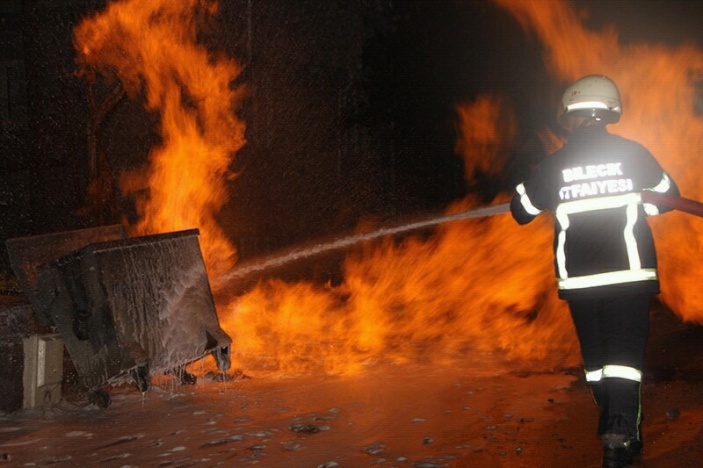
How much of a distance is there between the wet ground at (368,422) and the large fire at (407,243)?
2.32ft

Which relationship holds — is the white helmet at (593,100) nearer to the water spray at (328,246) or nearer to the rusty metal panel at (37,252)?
the rusty metal panel at (37,252)

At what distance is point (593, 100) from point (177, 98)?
20.1 ft

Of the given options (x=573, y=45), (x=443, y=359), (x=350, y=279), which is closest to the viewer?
(x=443, y=359)

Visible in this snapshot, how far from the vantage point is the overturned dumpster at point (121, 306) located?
528cm

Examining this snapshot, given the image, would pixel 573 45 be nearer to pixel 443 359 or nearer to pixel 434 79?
pixel 434 79

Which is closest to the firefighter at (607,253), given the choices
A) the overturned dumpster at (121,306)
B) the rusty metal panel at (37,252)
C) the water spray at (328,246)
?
the overturned dumpster at (121,306)

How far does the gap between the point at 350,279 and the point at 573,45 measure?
3785 mm

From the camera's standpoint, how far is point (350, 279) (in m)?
9.87

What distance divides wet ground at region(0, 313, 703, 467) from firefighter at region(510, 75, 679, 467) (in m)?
0.38

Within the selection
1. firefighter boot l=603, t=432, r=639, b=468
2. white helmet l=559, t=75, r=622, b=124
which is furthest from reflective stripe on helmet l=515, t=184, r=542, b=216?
firefighter boot l=603, t=432, r=639, b=468

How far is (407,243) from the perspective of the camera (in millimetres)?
10320

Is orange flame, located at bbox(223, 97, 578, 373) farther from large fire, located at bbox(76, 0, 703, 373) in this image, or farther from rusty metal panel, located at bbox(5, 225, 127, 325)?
rusty metal panel, located at bbox(5, 225, 127, 325)

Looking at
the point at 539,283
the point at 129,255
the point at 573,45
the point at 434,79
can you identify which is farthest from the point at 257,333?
the point at 434,79

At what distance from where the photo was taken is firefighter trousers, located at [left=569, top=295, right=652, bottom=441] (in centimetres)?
380
